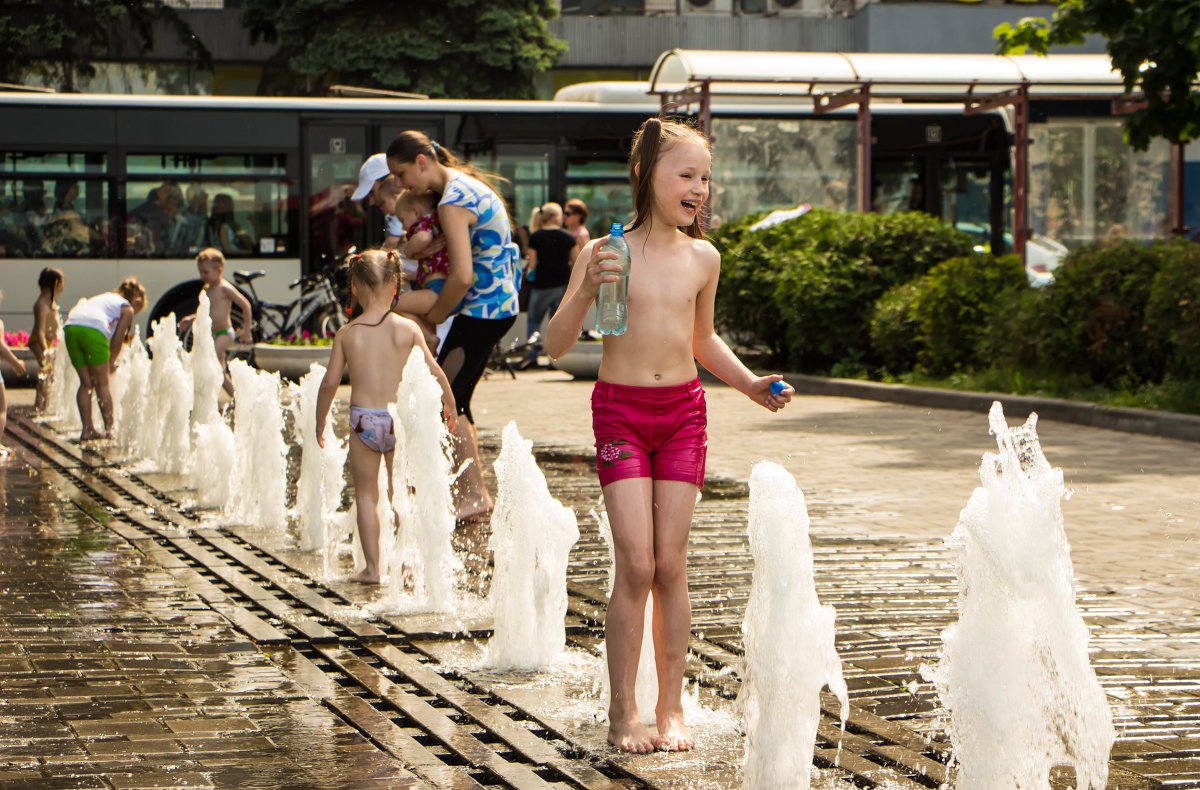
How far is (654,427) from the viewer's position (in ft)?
14.8

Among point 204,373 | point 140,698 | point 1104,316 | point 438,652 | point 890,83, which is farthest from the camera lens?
point 890,83

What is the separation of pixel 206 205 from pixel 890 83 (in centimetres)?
902

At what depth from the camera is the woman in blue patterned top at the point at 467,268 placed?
823 centimetres

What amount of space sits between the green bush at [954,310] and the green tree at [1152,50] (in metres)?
2.49

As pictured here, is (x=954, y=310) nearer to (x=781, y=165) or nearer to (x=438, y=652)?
(x=781, y=165)

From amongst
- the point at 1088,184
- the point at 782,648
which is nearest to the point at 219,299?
the point at 1088,184

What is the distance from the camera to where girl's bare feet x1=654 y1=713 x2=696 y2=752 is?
446 cm

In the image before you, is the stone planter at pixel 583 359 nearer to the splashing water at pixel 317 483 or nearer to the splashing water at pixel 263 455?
the splashing water at pixel 263 455

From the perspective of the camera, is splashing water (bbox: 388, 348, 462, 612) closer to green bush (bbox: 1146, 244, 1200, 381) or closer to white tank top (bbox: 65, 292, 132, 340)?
white tank top (bbox: 65, 292, 132, 340)

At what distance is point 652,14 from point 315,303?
66.5ft

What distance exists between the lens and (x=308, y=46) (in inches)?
1337

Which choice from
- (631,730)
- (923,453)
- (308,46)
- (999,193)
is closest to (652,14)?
(308,46)

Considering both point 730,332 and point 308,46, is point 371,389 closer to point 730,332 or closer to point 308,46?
point 730,332

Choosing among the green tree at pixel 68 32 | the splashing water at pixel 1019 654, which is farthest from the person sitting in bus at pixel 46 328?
the green tree at pixel 68 32
